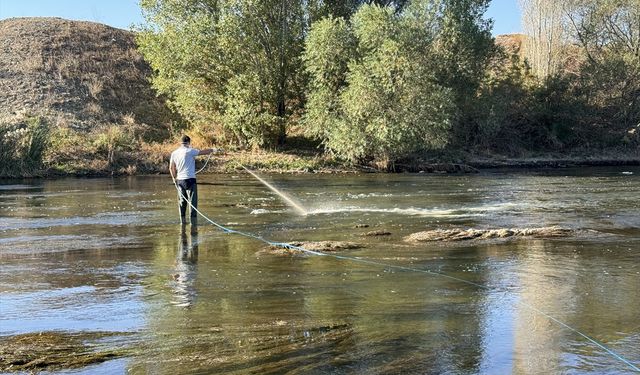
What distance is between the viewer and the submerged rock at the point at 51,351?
6.52 m

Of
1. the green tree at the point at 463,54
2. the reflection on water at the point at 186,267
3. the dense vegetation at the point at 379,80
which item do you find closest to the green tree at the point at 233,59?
the dense vegetation at the point at 379,80

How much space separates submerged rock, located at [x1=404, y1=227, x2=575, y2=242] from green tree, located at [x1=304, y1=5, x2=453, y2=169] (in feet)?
72.9

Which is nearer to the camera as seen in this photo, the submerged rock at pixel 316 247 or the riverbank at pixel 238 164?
the submerged rock at pixel 316 247

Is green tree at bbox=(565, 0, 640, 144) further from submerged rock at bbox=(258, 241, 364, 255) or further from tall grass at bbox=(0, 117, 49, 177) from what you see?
submerged rock at bbox=(258, 241, 364, 255)

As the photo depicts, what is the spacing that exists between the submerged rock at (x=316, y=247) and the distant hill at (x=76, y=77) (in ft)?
111

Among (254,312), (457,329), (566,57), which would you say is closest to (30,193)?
(254,312)

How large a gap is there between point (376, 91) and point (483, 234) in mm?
23866

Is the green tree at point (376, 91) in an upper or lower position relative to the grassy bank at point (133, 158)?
upper

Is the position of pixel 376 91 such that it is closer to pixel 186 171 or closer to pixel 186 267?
pixel 186 171

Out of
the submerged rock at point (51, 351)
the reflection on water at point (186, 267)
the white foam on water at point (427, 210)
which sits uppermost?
the white foam on water at point (427, 210)

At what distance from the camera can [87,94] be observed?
2023 inches

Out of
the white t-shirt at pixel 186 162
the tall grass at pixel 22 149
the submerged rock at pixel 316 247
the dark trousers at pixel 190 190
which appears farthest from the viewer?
the tall grass at pixel 22 149

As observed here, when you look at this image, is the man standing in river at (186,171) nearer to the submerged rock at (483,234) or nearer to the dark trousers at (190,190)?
the dark trousers at (190,190)

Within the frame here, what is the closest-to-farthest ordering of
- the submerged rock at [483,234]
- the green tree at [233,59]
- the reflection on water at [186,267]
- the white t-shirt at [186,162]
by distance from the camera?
Result: the reflection on water at [186,267] < the submerged rock at [483,234] < the white t-shirt at [186,162] < the green tree at [233,59]
